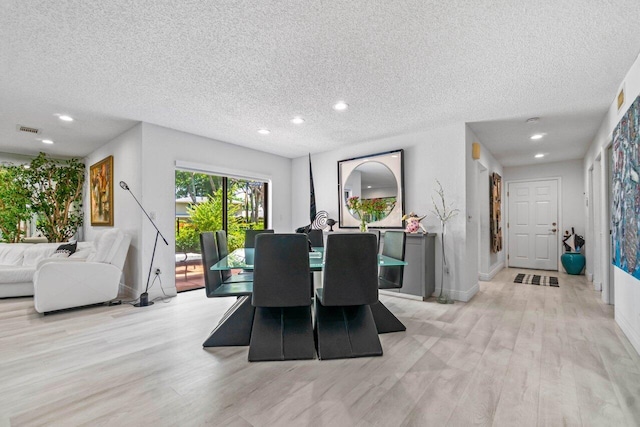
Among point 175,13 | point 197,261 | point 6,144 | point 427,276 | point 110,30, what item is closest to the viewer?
point 175,13

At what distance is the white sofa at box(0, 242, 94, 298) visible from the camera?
4055 mm

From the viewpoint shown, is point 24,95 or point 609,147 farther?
point 609,147

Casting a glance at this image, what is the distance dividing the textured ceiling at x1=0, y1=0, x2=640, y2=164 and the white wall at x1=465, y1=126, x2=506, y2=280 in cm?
66

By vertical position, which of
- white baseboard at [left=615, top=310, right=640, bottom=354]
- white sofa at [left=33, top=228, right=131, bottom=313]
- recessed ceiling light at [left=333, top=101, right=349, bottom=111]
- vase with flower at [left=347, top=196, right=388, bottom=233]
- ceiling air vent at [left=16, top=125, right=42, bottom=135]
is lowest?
white baseboard at [left=615, top=310, right=640, bottom=354]

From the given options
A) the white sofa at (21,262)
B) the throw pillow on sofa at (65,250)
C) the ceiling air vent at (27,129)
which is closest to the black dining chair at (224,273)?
the white sofa at (21,262)

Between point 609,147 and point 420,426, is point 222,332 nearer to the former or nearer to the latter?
point 420,426

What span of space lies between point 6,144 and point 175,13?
16.7ft

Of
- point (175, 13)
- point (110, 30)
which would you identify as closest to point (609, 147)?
point (175, 13)

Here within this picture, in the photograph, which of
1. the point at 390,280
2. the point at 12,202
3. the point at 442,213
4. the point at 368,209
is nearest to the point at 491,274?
the point at 442,213

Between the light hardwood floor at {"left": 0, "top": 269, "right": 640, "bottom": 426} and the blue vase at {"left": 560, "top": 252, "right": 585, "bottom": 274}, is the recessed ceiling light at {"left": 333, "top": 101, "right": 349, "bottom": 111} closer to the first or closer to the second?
the light hardwood floor at {"left": 0, "top": 269, "right": 640, "bottom": 426}

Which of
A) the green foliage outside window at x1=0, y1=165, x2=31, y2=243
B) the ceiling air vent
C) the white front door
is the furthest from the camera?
the white front door

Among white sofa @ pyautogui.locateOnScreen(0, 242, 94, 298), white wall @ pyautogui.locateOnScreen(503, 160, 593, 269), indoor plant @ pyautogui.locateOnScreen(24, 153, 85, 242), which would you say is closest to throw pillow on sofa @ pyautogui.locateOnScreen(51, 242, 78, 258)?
white sofa @ pyautogui.locateOnScreen(0, 242, 94, 298)

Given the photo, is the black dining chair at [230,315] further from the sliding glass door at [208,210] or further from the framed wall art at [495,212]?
the framed wall art at [495,212]

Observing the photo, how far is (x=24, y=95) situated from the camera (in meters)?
3.01
